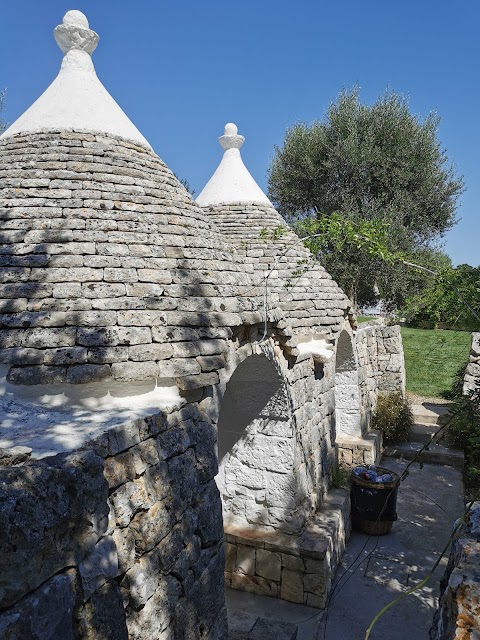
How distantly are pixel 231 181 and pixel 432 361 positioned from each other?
10222 mm

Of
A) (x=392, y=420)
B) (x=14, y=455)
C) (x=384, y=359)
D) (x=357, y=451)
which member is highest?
(x=14, y=455)

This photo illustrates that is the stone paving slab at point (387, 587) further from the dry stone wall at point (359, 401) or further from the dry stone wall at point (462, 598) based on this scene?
the dry stone wall at point (462, 598)

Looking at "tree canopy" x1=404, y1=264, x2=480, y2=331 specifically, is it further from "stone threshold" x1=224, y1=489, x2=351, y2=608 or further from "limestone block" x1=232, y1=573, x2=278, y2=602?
"limestone block" x1=232, y1=573, x2=278, y2=602

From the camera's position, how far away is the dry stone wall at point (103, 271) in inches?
112

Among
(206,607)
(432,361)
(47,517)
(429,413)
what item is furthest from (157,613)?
(432,361)

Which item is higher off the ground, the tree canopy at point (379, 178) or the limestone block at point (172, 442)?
the tree canopy at point (379, 178)

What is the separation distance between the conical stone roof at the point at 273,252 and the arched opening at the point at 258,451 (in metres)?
0.87

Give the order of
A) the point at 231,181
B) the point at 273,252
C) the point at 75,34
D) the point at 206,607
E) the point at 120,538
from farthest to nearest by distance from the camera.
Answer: the point at 231,181 → the point at 273,252 → the point at 75,34 → the point at 206,607 → the point at 120,538

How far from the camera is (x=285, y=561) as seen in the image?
198 inches

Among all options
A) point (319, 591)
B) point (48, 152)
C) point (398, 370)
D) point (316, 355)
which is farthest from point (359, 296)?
point (48, 152)

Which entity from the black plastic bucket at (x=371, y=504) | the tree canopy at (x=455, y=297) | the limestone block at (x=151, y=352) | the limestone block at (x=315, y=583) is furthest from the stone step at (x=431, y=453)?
the limestone block at (x=151, y=352)

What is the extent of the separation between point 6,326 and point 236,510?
142 inches

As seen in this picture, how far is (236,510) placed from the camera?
5.42 m

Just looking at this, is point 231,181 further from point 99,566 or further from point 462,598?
point 462,598
